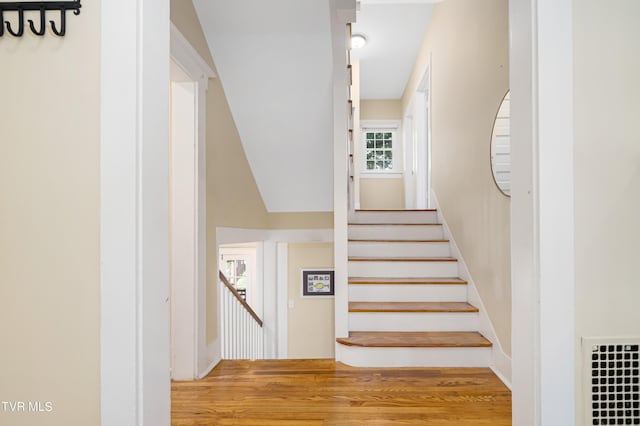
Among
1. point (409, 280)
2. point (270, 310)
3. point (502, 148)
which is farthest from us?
point (270, 310)

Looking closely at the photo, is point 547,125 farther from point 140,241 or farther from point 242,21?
point 242,21

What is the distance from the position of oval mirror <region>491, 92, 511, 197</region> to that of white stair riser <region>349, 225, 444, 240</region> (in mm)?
1566

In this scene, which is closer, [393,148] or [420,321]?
[420,321]

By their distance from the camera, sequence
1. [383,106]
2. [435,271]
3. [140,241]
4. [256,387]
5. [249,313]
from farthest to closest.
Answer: [383,106], [249,313], [435,271], [256,387], [140,241]

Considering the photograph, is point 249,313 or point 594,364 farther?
point 249,313

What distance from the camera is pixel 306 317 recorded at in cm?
529

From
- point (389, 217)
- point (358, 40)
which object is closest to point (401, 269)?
point (389, 217)

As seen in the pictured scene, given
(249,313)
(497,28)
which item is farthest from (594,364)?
(249,313)

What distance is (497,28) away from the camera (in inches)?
93.4

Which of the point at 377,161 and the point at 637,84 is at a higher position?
the point at 377,161

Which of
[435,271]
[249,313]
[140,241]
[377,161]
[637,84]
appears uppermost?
[377,161]

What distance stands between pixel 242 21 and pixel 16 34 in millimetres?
1880

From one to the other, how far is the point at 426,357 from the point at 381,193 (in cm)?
475

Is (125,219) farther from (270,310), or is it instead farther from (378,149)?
(378,149)
